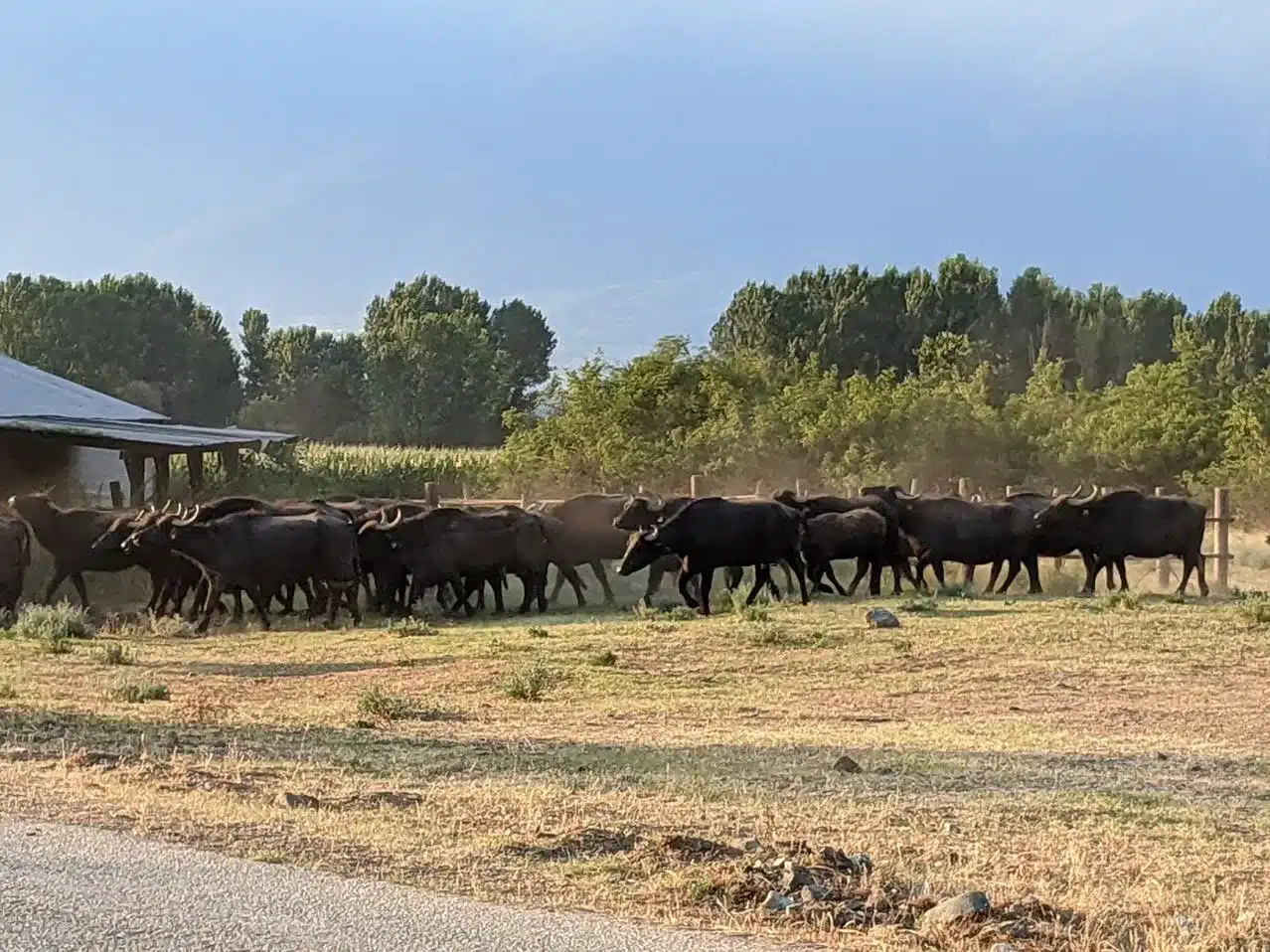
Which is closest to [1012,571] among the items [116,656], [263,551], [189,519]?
[263,551]

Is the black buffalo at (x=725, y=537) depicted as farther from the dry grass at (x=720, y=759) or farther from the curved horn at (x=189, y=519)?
the curved horn at (x=189, y=519)

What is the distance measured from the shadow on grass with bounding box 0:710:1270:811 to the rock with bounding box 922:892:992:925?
354 centimetres

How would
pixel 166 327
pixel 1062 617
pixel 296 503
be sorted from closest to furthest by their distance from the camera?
pixel 1062 617 → pixel 296 503 → pixel 166 327

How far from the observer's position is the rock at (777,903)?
24.3ft

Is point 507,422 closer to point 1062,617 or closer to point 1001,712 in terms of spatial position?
point 1062,617

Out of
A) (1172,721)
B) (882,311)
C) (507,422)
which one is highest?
(882,311)

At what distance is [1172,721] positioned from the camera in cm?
1548

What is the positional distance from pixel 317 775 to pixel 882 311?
70.6 metres

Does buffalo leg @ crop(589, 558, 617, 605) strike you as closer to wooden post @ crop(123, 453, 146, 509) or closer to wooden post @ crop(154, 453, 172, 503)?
wooden post @ crop(123, 453, 146, 509)

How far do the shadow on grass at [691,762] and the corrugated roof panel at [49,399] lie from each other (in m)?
27.2

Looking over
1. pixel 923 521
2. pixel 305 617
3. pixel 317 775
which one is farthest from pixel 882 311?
pixel 317 775

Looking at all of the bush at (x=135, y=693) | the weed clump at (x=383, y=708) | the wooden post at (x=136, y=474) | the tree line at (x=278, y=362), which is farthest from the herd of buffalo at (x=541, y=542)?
the tree line at (x=278, y=362)

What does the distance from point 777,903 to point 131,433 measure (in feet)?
102

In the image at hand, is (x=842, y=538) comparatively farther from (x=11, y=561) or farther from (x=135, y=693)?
(x=135, y=693)
